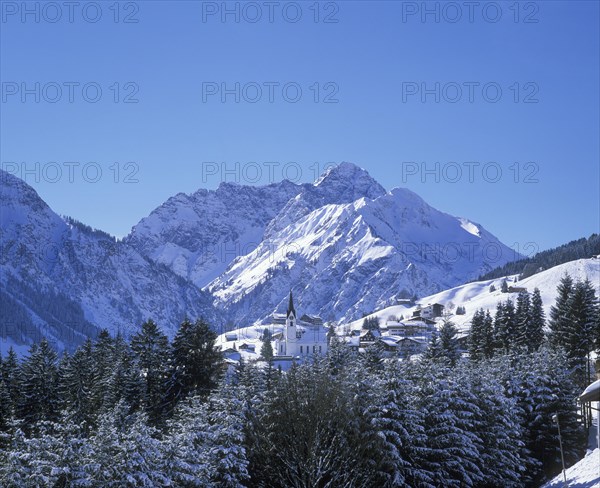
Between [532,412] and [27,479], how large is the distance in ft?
117

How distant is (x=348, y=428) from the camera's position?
119 feet

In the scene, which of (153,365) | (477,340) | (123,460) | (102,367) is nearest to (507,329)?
(477,340)

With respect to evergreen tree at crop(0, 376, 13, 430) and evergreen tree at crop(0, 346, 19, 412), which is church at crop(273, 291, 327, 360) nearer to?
evergreen tree at crop(0, 346, 19, 412)

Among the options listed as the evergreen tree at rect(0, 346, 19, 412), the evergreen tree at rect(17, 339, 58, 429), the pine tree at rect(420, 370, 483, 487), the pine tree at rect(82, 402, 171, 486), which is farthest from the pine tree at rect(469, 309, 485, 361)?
the pine tree at rect(82, 402, 171, 486)

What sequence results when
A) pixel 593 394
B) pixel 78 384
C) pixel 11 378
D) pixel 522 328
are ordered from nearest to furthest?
pixel 593 394
pixel 11 378
pixel 78 384
pixel 522 328

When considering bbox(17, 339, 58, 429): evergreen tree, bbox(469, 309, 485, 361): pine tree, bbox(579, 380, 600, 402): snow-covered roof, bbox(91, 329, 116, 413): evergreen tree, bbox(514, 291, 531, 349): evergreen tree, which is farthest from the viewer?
bbox(469, 309, 485, 361): pine tree

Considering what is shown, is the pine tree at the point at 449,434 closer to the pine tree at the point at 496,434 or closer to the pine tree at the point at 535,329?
the pine tree at the point at 496,434

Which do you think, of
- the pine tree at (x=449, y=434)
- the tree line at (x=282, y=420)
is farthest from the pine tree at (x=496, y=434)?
the pine tree at (x=449, y=434)

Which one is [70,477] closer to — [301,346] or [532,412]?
[532,412]

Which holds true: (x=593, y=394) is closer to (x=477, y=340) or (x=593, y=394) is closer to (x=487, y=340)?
(x=487, y=340)

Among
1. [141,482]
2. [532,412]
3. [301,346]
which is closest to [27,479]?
[141,482]

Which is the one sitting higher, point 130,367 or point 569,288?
point 569,288

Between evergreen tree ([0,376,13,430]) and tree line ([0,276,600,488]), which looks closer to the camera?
tree line ([0,276,600,488])

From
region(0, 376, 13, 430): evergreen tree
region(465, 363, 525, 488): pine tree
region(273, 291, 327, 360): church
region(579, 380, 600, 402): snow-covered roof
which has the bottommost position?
region(465, 363, 525, 488): pine tree
